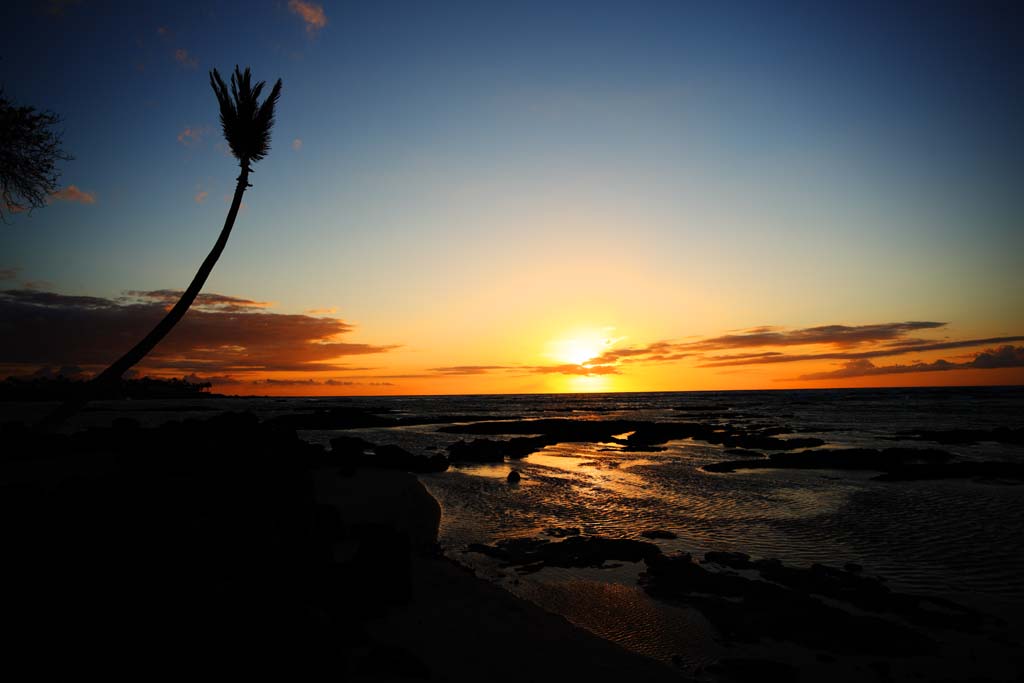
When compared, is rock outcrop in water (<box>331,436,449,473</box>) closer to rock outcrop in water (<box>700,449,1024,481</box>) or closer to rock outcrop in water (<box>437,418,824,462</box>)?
rock outcrop in water (<box>437,418,824,462</box>)

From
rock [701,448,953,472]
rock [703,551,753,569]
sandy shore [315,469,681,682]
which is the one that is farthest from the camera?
rock [701,448,953,472]

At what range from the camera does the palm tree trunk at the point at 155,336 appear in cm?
1029

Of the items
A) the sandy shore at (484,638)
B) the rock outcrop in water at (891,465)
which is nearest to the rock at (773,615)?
the sandy shore at (484,638)

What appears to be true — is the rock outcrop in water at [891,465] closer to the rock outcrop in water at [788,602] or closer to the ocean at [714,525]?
the ocean at [714,525]

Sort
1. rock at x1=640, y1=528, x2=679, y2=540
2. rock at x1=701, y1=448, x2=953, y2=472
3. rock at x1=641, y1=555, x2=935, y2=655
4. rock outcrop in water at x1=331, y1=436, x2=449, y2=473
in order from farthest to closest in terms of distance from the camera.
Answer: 1. rock at x1=701, y1=448, x2=953, y2=472
2. rock outcrop in water at x1=331, y1=436, x2=449, y2=473
3. rock at x1=640, y1=528, x2=679, y2=540
4. rock at x1=641, y1=555, x2=935, y2=655

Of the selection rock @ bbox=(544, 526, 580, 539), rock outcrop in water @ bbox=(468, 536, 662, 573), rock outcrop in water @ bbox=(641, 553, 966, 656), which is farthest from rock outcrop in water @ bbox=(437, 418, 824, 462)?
rock outcrop in water @ bbox=(641, 553, 966, 656)

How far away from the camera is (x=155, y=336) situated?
11.4m

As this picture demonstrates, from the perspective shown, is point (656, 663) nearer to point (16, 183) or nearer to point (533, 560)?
point (533, 560)

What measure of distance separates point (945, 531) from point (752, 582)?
962 cm

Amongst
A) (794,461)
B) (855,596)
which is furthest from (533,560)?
(794,461)

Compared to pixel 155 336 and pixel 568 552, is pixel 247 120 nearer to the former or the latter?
pixel 155 336

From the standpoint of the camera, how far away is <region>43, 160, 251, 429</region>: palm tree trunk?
10289 mm

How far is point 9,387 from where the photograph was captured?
452 feet

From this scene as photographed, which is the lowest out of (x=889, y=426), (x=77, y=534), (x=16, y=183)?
(x=889, y=426)
